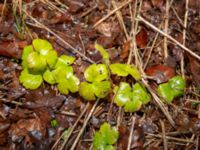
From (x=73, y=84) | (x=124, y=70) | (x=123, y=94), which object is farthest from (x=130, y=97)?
(x=73, y=84)

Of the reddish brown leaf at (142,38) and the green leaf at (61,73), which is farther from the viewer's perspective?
the reddish brown leaf at (142,38)

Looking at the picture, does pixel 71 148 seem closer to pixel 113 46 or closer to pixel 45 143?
pixel 45 143

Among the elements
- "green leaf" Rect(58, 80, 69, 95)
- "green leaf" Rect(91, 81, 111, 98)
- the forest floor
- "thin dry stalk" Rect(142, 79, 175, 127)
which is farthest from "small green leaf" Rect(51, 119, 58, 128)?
"thin dry stalk" Rect(142, 79, 175, 127)

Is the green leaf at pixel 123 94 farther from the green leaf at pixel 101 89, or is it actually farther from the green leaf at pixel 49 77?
the green leaf at pixel 49 77

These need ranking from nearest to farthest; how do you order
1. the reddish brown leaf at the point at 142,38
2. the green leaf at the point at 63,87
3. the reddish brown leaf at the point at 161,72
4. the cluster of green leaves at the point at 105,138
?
the cluster of green leaves at the point at 105,138
the green leaf at the point at 63,87
the reddish brown leaf at the point at 161,72
the reddish brown leaf at the point at 142,38

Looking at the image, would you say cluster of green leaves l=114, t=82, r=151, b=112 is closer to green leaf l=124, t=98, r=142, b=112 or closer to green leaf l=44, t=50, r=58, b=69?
green leaf l=124, t=98, r=142, b=112

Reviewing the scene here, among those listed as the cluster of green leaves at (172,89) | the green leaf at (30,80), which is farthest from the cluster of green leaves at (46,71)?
the cluster of green leaves at (172,89)

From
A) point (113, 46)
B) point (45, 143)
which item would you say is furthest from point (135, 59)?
point (45, 143)

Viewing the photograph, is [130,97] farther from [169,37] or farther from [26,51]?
[26,51]
